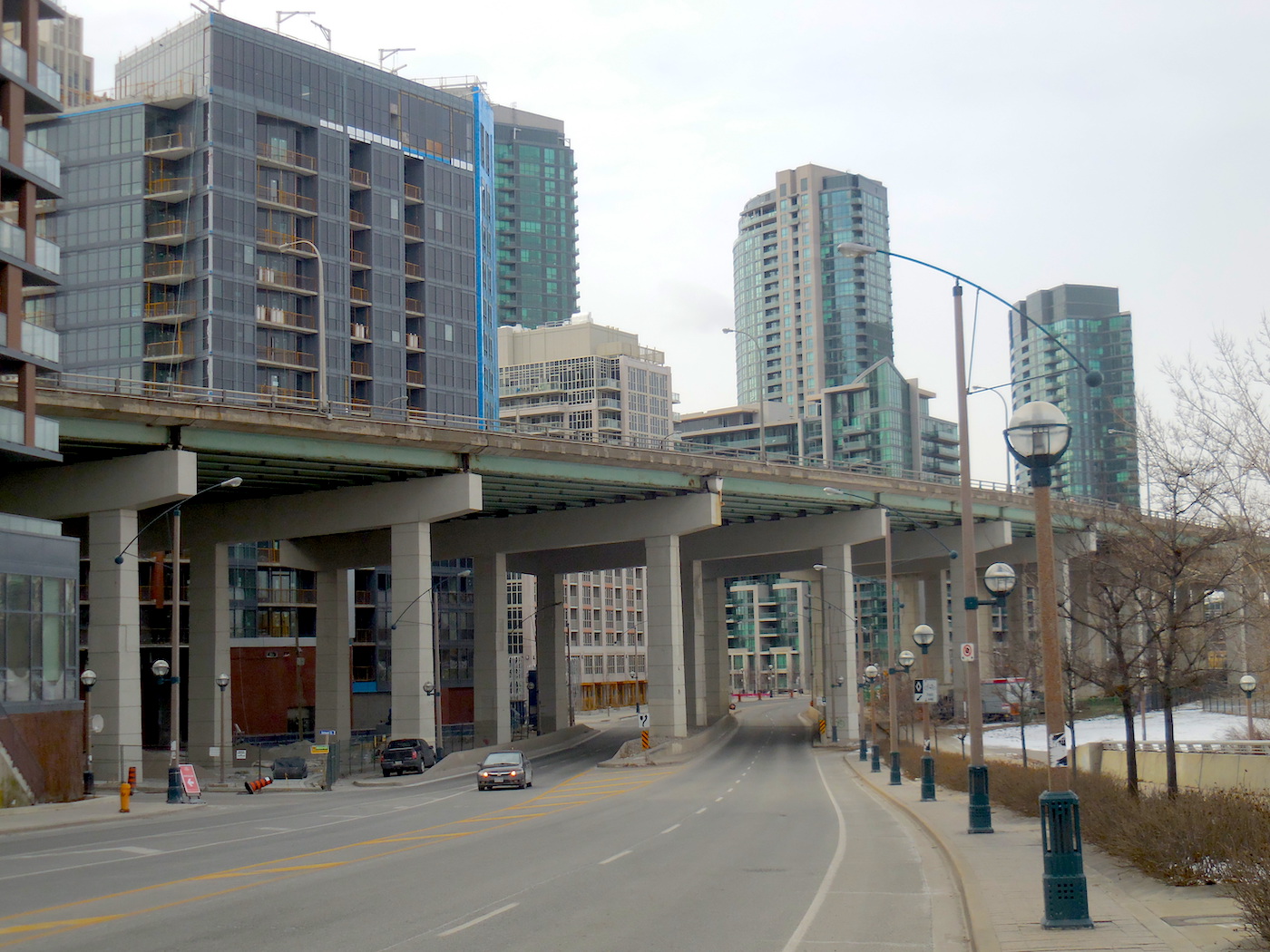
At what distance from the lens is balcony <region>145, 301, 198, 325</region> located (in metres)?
89.0

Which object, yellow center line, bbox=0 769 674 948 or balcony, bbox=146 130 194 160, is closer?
yellow center line, bbox=0 769 674 948

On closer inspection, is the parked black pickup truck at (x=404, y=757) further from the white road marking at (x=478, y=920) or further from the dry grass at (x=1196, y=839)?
the white road marking at (x=478, y=920)

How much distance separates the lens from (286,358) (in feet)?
309

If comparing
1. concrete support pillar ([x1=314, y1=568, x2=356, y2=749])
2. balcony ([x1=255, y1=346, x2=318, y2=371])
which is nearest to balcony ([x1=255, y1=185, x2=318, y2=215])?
balcony ([x1=255, y1=346, x2=318, y2=371])

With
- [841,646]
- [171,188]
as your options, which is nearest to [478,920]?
[841,646]

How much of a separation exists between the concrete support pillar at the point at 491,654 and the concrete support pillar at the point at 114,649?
1141 inches

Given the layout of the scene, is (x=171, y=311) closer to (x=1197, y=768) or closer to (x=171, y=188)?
(x=171, y=188)

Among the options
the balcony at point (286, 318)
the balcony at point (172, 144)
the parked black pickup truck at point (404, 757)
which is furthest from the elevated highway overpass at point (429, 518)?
the balcony at point (172, 144)

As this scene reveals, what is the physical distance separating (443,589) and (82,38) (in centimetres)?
11535

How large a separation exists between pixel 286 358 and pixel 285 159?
558 inches

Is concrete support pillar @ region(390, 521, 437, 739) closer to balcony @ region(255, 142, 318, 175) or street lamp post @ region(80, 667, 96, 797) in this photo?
street lamp post @ region(80, 667, 96, 797)

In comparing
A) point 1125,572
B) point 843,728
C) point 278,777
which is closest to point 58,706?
point 278,777

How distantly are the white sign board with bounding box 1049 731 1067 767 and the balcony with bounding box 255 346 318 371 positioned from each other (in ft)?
277

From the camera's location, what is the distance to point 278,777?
54.9 m
